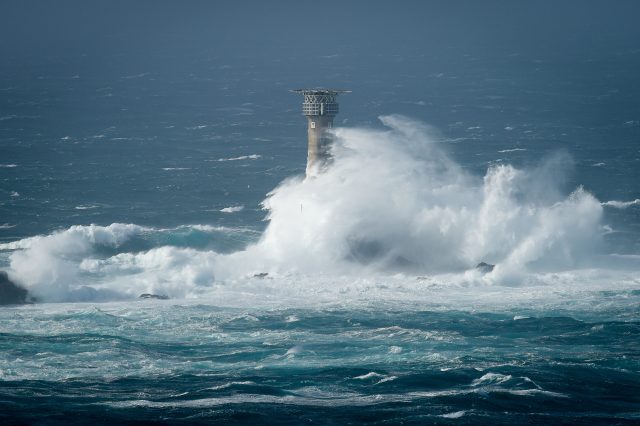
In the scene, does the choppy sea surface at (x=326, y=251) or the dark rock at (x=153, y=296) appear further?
the dark rock at (x=153, y=296)

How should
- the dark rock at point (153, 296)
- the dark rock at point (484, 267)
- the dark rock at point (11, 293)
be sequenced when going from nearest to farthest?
the dark rock at point (11, 293), the dark rock at point (153, 296), the dark rock at point (484, 267)

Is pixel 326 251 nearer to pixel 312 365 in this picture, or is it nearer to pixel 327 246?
pixel 327 246

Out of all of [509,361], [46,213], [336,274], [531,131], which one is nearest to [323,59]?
[531,131]

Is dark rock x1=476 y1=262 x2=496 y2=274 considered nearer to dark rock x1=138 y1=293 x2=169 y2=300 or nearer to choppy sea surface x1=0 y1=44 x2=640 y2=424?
A: choppy sea surface x1=0 y1=44 x2=640 y2=424

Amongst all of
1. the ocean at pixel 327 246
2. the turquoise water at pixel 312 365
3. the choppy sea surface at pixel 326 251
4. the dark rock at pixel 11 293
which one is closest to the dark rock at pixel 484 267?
the ocean at pixel 327 246

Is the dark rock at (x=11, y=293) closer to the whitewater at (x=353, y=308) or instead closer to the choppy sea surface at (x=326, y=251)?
the whitewater at (x=353, y=308)

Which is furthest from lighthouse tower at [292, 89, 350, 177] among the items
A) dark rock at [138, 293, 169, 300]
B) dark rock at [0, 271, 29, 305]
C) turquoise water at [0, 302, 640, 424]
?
dark rock at [0, 271, 29, 305]

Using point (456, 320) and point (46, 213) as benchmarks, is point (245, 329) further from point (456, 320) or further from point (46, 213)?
point (46, 213)

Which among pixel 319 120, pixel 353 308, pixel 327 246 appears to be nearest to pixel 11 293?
pixel 353 308
